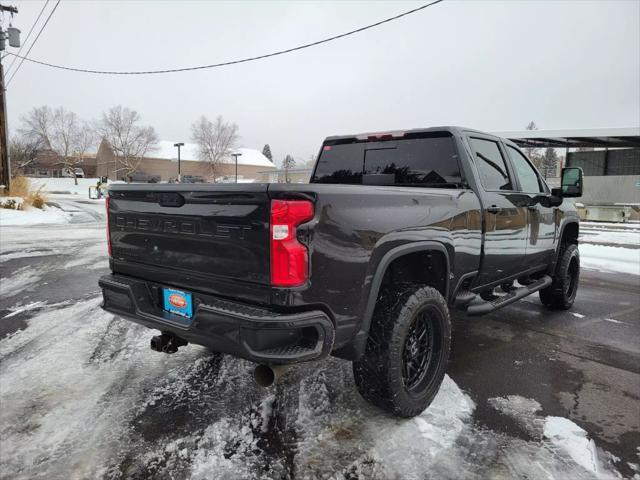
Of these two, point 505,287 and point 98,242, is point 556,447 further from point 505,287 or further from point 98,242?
point 98,242

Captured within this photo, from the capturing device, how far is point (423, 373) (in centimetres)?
308

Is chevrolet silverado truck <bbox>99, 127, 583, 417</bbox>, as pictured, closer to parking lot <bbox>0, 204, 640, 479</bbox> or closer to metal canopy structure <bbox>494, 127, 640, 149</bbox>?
parking lot <bbox>0, 204, 640, 479</bbox>

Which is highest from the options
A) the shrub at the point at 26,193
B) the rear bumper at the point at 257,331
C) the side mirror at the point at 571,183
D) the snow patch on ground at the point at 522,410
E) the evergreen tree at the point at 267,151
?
the evergreen tree at the point at 267,151

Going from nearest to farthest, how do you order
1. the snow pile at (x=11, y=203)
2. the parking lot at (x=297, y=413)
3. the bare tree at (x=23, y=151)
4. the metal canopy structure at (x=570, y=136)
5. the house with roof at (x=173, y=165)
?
the parking lot at (x=297, y=413)
the snow pile at (x=11, y=203)
the metal canopy structure at (x=570, y=136)
the bare tree at (x=23, y=151)
the house with roof at (x=173, y=165)

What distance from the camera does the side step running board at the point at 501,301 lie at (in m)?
3.77

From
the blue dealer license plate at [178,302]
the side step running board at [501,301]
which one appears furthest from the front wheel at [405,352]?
the blue dealer license plate at [178,302]

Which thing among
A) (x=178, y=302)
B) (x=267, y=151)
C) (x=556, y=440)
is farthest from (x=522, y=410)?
(x=267, y=151)

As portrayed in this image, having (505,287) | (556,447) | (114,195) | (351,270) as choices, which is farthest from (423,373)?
(114,195)

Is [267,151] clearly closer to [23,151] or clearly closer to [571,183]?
[23,151]

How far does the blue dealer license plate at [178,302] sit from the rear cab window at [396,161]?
2.09m

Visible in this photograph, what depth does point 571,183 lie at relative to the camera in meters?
4.72

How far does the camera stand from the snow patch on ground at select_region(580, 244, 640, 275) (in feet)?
29.1

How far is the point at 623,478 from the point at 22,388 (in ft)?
12.8

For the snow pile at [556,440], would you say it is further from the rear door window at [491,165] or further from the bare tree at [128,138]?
the bare tree at [128,138]
